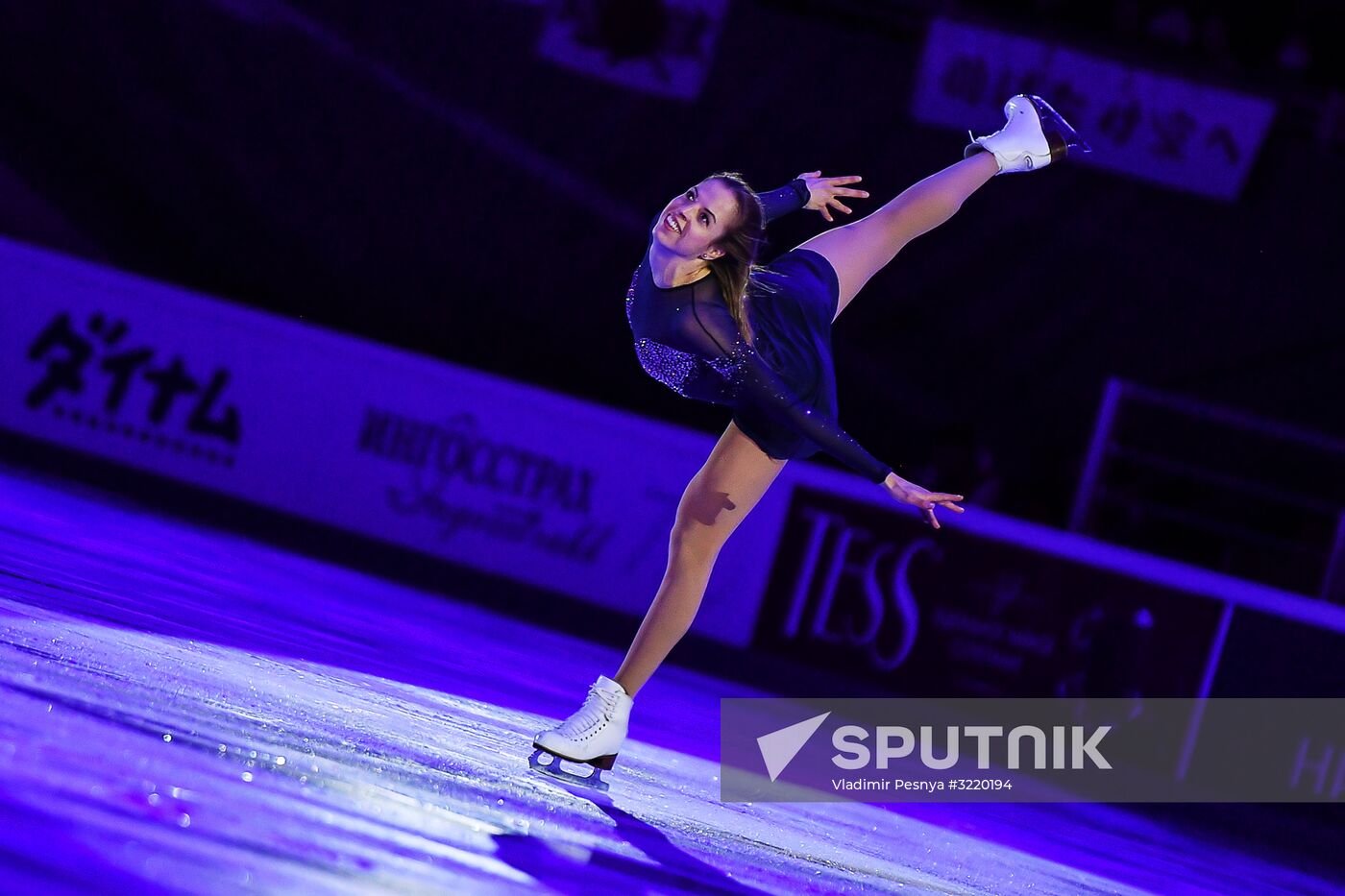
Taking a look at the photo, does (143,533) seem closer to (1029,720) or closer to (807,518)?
(807,518)

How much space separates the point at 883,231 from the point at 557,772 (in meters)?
1.55

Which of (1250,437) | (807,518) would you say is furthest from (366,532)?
(1250,437)

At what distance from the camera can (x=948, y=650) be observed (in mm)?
6082

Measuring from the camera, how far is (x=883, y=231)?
146 inches

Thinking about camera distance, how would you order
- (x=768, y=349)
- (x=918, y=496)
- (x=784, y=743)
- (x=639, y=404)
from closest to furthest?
(x=918, y=496), (x=768, y=349), (x=784, y=743), (x=639, y=404)

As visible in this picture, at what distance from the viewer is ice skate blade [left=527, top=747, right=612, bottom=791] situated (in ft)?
9.66

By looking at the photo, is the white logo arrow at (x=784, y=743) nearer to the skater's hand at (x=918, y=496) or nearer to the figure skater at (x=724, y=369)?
the figure skater at (x=724, y=369)

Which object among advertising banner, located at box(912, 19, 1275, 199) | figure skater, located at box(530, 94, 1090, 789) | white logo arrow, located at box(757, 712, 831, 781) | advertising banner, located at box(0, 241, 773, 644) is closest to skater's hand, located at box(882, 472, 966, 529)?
figure skater, located at box(530, 94, 1090, 789)

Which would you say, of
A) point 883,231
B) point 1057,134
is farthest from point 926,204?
point 1057,134

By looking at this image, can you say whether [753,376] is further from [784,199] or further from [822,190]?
[822,190]

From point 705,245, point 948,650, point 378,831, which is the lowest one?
point 378,831

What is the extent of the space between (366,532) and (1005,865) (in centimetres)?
424

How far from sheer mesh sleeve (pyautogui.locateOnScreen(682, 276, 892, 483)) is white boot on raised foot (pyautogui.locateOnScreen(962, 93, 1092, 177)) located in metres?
1.27

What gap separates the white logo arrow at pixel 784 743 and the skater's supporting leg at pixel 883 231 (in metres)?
1.26
